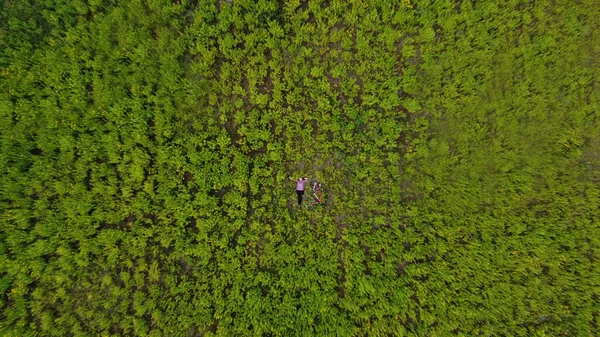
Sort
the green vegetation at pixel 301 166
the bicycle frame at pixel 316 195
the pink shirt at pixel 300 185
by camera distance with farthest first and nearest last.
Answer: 1. the bicycle frame at pixel 316 195
2. the pink shirt at pixel 300 185
3. the green vegetation at pixel 301 166

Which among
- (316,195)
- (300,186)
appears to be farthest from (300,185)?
(316,195)

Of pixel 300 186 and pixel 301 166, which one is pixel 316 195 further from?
pixel 301 166

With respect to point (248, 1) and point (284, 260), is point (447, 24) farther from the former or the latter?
point (284, 260)

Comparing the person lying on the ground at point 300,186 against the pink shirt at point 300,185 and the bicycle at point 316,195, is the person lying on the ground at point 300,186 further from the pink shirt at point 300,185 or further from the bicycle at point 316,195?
the bicycle at point 316,195

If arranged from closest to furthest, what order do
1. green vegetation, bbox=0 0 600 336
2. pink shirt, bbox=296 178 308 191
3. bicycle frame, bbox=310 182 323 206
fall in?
green vegetation, bbox=0 0 600 336, pink shirt, bbox=296 178 308 191, bicycle frame, bbox=310 182 323 206

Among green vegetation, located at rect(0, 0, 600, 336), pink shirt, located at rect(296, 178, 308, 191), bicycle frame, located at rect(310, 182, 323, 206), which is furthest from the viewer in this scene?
bicycle frame, located at rect(310, 182, 323, 206)

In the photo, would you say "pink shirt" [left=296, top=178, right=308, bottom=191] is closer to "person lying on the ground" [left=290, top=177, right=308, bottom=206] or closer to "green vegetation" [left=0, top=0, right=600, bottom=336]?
"person lying on the ground" [left=290, top=177, right=308, bottom=206]

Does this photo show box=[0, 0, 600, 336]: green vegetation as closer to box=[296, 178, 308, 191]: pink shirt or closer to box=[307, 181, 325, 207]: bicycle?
box=[307, 181, 325, 207]: bicycle

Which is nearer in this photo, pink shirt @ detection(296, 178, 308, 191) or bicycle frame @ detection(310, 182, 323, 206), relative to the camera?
pink shirt @ detection(296, 178, 308, 191)

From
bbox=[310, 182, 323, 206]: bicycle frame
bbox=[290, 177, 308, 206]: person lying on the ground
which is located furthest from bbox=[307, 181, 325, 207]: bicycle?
bbox=[290, 177, 308, 206]: person lying on the ground

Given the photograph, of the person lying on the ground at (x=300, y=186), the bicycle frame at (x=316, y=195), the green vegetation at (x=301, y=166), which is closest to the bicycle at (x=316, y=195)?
the bicycle frame at (x=316, y=195)
